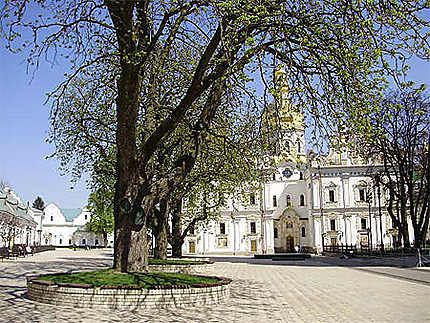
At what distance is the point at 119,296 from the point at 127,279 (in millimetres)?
1155

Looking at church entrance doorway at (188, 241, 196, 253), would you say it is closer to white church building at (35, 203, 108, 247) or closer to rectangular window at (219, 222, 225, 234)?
rectangular window at (219, 222, 225, 234)

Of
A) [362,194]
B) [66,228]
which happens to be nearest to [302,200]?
[362,194]

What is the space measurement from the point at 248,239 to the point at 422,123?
31191mm

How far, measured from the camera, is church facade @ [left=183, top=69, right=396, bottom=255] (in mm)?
60188

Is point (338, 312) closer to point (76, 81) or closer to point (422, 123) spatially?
point (76, 81)

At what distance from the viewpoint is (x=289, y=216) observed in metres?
64.2

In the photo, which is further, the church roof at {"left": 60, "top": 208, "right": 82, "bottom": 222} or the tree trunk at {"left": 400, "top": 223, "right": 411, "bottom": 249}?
the church roof at {"left": 60, "top": 208, "right": 82, "bottom": 222}

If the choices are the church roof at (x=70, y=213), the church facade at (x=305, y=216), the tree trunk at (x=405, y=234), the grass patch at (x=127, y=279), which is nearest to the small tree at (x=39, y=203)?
the church roof at (x=70, y=213)

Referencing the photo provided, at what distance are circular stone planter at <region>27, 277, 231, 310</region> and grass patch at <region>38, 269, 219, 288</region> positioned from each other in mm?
343

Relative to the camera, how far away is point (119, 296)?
11.7 metres

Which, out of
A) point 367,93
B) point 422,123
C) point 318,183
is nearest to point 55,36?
point 367,93

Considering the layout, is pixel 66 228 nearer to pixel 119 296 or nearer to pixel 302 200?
pixel 302 200

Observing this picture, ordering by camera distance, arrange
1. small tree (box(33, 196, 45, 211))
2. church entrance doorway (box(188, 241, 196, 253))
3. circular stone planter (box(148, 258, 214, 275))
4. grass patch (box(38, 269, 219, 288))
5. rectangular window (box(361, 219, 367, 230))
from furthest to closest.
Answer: small tree (box(33, 196, 45, 211)) < church entrance doorway (box(188, 241, 196, 253)) < rectangular window (box(361, 219, 367, 230)) < circular stone planter (box(148, 258, 214, 275)) < grass patch (box(38, 269, 219, 288))

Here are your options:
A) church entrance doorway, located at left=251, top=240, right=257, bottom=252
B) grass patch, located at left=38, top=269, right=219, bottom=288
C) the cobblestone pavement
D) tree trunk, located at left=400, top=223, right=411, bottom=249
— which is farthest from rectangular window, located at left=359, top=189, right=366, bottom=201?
grass patch, located at left=38, top=269, right=219, bottom=288
